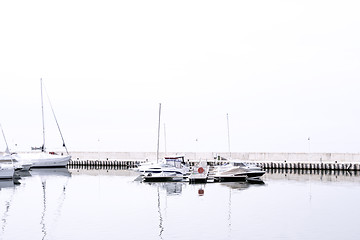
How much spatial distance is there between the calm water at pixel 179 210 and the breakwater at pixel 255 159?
20.5 meters

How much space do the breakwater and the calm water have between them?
67.3 ft

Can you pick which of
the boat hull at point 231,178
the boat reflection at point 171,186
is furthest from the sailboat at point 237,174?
the boat reflection at point 171,186

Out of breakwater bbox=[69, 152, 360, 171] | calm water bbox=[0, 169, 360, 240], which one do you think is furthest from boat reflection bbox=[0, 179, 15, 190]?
breakwater bbox=[69, 152, 360, 171]

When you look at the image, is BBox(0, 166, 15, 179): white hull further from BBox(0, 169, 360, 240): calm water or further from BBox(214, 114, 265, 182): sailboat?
BBox(214, 114, 265, 182): sailboat

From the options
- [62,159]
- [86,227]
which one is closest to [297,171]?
[62,159]

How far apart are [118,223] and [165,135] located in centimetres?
6870

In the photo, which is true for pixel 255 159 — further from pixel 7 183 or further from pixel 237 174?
pixel 7 183

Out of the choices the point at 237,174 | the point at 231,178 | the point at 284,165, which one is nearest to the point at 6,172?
the point at 231,178

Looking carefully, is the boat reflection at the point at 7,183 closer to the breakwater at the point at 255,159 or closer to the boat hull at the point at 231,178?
the boat hull at the point at 231,178

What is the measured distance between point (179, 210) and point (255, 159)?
56928 mm

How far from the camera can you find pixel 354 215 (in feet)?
143

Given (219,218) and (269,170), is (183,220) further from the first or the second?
(269,170)

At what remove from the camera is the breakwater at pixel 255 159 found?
302 feet

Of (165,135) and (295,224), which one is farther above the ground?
(165,135)
